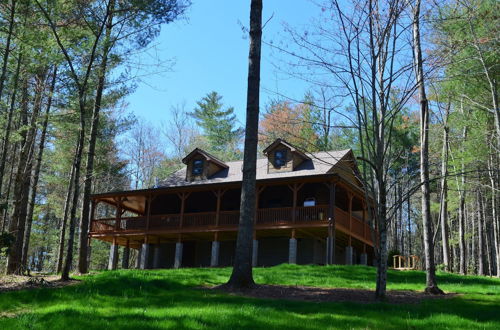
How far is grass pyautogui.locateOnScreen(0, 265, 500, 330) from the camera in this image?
7.18m

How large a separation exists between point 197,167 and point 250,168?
16205 millimetres

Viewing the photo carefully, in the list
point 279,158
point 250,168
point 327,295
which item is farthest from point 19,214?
point 327,295

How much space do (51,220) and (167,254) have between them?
2523 centimetres

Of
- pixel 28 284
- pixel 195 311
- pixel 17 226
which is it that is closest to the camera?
pixel 195 311

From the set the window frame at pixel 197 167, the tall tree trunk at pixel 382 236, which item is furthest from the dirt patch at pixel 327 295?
the window frame at pixel 197 167

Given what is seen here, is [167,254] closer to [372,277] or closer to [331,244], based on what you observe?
[331,244]

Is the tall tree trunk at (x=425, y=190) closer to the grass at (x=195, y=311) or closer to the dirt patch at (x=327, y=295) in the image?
the dirt patch at (x=327, y=295)

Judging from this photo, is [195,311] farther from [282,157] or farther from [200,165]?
[200,165]

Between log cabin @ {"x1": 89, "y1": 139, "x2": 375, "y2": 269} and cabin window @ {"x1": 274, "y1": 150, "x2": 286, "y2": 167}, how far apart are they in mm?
50

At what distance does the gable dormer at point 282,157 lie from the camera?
25.3 m

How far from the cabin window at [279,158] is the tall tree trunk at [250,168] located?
13.3 m

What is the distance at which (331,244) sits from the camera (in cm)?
2181

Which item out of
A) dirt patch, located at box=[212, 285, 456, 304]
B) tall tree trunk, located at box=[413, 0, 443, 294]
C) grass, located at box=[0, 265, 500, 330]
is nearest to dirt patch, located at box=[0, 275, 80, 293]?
grass, located at box=[0, 265, 500, 330]

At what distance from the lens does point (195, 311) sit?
311 inches
